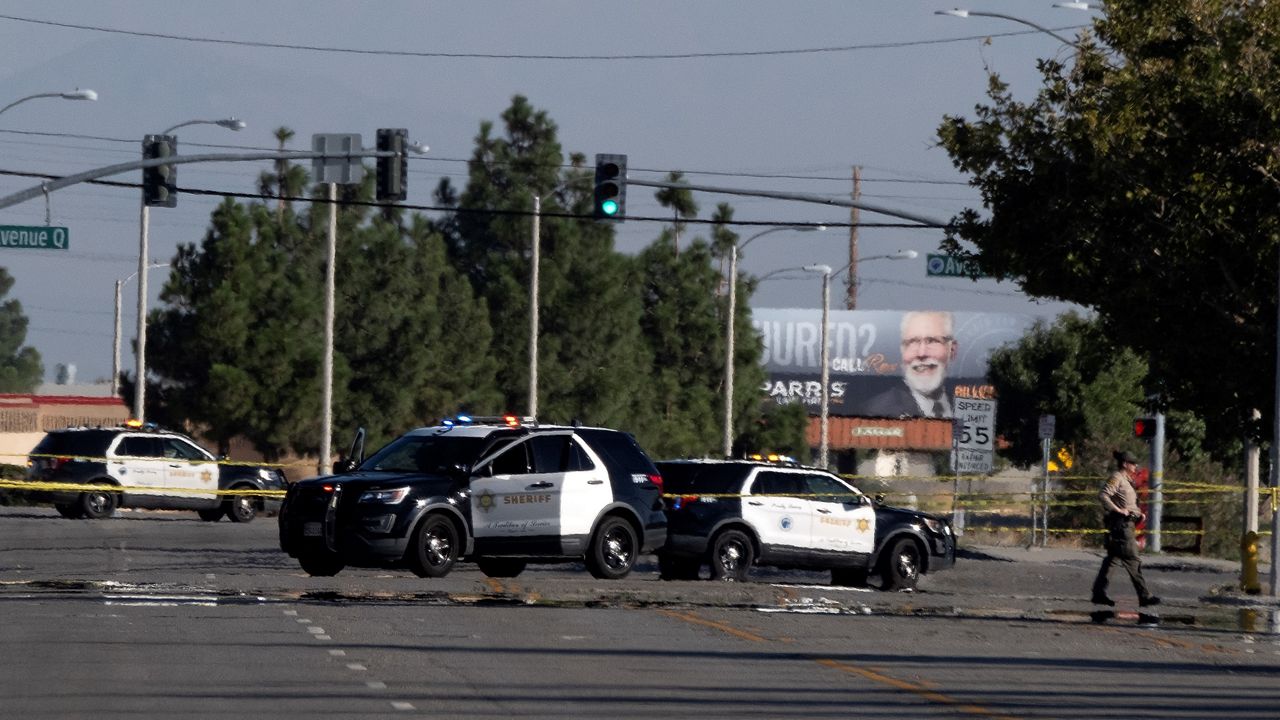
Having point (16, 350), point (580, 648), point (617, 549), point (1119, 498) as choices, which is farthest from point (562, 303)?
point (16, 350)

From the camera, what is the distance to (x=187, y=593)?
20.9 metres

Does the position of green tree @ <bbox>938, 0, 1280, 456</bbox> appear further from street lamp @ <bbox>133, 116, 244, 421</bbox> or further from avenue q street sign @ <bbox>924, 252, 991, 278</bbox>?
street lamp @ <bbox>133, 116, 244, 421</bbox>

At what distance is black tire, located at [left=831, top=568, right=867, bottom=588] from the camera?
2768cm

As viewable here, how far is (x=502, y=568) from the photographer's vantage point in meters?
25.9

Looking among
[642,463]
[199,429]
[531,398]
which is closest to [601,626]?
[642,463]

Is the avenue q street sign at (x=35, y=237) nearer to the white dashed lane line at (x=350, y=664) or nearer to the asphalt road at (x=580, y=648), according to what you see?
the asphalt road at (x=580, y=648)

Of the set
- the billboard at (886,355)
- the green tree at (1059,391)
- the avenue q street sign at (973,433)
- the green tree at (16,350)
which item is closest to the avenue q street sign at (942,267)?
the avenue q street sign at (973,433)

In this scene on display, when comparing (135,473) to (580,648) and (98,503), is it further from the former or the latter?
(580,648)

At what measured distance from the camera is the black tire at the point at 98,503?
39094 millimetres

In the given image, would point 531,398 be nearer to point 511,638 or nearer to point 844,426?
point 511,638

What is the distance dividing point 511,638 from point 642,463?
8.92 meters

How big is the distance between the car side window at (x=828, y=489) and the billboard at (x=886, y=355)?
7475 centimetres

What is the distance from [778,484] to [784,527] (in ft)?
2.02

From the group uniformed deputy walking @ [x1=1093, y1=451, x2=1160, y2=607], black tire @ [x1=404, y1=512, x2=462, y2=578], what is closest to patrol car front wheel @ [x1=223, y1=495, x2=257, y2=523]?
black tire @ [x1=404, y1=512, x2=462, y2=578]
